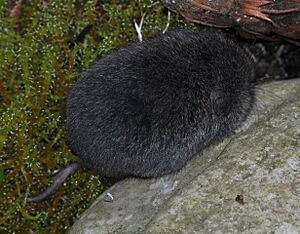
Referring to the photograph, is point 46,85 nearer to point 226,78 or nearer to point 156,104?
point 156,104

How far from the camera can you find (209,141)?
2488 mm

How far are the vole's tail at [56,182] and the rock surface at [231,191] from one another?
291mm

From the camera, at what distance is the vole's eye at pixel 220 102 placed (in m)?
2.45

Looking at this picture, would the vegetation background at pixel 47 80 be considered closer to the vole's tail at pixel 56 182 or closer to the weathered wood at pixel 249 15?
the vole's tail at pixel 56 182

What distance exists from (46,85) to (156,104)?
0.76 m

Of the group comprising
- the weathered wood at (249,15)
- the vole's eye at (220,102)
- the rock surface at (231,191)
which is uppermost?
the weathered wood at (249,15)

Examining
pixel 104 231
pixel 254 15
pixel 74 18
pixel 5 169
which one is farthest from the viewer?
pixel 74 18

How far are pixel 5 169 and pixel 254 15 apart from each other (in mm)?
1401

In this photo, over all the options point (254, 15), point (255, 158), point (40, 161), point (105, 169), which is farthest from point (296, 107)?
point (40, 161)

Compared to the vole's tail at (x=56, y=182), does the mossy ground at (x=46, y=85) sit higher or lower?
higher

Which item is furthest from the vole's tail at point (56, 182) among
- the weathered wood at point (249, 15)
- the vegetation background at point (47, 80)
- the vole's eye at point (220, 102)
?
the weathered wood at point (249, 15)

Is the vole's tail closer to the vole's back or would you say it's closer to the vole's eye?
the vole's back

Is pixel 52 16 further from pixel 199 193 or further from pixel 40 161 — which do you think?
pixel 199 193

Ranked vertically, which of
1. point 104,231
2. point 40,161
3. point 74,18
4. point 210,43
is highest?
point 74,18
